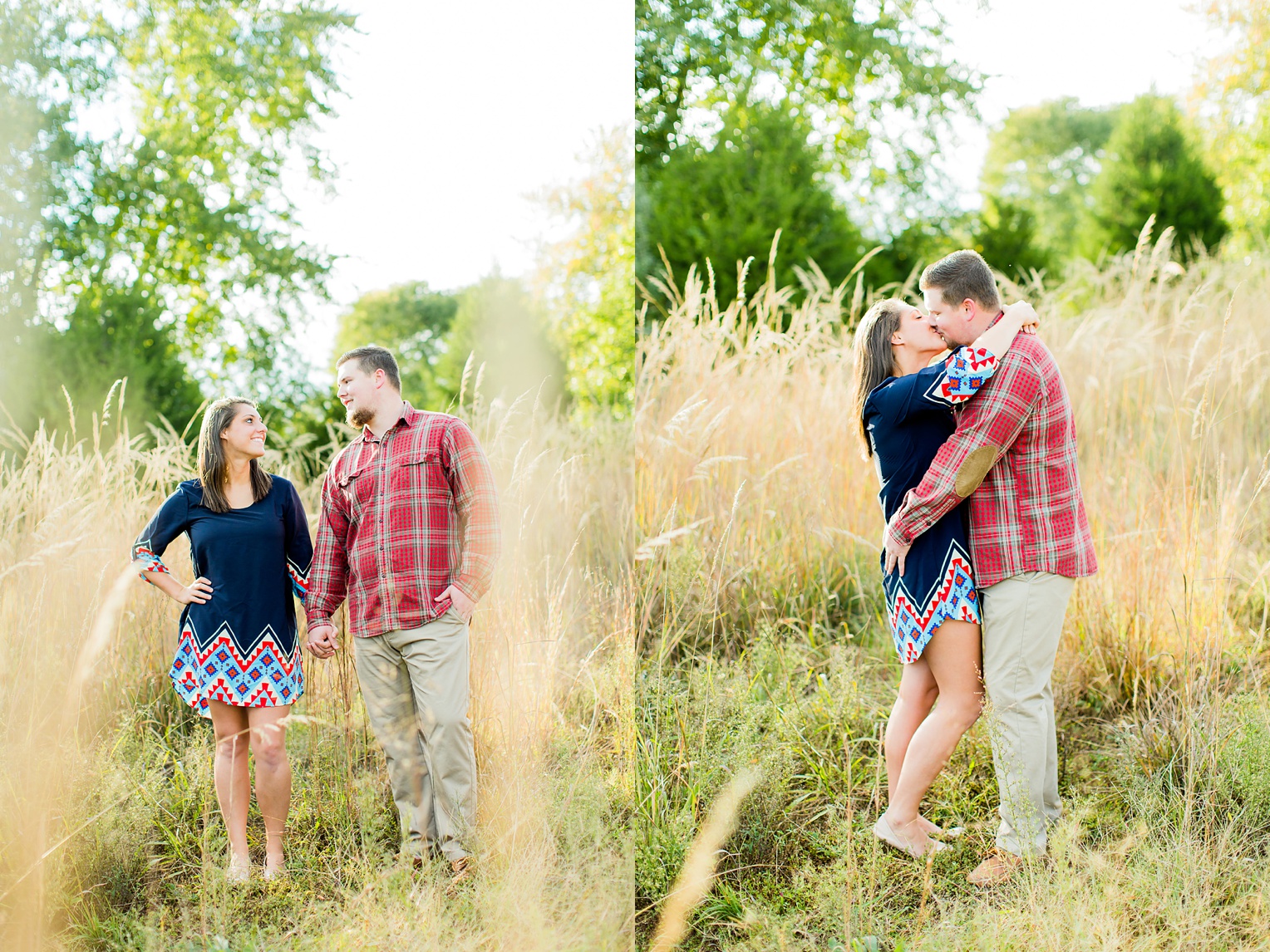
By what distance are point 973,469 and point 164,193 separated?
261cm

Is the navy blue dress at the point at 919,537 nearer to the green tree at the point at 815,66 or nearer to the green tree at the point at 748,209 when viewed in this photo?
the green tree at the point at 815,66

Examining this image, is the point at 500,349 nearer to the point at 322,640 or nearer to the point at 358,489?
the point at 358,489

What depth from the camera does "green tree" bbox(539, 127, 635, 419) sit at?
2.94 meters

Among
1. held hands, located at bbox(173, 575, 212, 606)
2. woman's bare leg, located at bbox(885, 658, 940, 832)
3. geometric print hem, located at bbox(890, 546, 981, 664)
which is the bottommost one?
woman's bare leg, located at bbox(885, 658, 940, 832)

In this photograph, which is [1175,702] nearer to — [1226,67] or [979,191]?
[1226,67]

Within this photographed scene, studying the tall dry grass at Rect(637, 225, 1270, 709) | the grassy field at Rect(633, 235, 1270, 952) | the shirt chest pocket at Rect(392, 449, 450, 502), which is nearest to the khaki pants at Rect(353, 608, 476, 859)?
the shirt chest pocket at Rect(392, 449, 450, 502)

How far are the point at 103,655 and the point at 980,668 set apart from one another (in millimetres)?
2593

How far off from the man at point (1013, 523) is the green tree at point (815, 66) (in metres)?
2.31

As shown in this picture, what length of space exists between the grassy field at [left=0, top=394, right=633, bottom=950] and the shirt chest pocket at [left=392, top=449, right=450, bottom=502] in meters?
0.27

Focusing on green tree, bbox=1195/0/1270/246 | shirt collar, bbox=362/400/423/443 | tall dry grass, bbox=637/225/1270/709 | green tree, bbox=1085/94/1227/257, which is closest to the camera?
shirt collar, bbox=362/400/423/443

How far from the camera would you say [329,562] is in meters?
2.72

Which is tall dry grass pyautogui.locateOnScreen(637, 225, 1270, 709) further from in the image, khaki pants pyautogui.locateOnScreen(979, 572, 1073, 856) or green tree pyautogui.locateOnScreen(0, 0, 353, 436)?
green tree pyautogui.locateOnScreen(0, 0, 353, 436)

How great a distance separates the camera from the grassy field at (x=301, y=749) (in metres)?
2.49

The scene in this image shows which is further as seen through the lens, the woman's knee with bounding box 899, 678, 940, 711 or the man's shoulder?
the woman's knee with bounding box 899, 678, 940, 711
